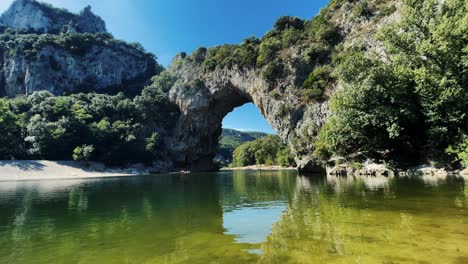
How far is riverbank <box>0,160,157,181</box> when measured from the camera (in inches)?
2241

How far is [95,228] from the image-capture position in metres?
10.4

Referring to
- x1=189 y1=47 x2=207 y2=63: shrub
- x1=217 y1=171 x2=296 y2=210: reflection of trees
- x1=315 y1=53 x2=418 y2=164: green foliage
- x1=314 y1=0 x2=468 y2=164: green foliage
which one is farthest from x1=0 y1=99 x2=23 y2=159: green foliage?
x1=314 y1=0 x2=468 y2=164: green foliage

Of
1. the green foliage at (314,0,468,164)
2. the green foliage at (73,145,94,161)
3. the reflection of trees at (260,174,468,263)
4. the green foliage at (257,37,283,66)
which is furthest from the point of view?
the green foliage at (73,145,94,161)

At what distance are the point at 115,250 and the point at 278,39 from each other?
5967cm

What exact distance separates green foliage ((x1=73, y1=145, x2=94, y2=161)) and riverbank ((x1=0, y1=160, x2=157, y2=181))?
5.84 ft

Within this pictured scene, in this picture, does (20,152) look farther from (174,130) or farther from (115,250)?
(115,250)

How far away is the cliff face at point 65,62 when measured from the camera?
3949 inches

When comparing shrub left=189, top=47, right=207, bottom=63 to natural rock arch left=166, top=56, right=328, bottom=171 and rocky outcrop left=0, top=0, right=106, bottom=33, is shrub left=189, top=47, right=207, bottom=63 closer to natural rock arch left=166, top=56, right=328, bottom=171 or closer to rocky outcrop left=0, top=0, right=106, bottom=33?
natural rock arch left=166, top=56, right=328, bottom=171

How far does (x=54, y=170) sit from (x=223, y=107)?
4391 cm

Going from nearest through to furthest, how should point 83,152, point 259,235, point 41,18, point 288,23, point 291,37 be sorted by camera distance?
point 259,235 → point 291,37 → point 288,23 → point 83,152 → point 41,18

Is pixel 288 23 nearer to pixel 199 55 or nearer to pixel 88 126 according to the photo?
pixel 199 55

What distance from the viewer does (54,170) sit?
62344mm

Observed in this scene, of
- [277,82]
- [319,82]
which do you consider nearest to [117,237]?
[319,82]

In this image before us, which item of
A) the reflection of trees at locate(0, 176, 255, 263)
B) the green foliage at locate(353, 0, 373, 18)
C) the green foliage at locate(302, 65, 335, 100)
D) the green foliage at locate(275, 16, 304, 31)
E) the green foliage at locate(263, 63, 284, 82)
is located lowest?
the reflection of trees at locate(0, 176, 255, 263)
